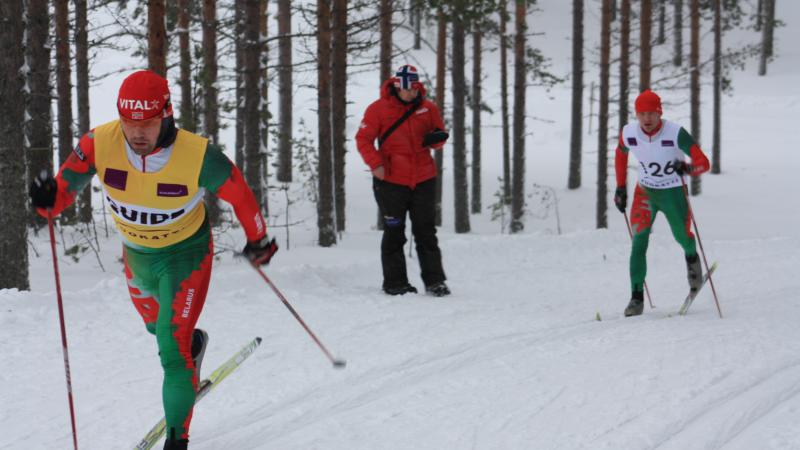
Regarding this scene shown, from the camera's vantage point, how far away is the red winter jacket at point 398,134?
834 cm

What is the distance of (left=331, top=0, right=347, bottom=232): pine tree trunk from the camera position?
46.8ft

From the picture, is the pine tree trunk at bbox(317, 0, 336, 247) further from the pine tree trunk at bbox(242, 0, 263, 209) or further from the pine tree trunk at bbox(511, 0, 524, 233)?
the pine tree trunk at bbox(511, 0, 524, 233)

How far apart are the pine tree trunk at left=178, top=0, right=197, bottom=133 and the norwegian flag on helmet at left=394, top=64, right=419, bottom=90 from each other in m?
3.61

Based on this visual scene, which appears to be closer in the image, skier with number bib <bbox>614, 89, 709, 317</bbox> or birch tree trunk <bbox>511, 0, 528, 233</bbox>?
skier with number bib <bbox>614, 89, 709, 317</bbox>

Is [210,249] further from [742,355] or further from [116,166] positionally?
[742,355]

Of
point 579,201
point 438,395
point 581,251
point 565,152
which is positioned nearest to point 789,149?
point 565,152

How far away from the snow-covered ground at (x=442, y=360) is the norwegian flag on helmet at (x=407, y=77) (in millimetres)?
2142

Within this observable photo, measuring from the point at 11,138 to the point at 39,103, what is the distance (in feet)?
20.2

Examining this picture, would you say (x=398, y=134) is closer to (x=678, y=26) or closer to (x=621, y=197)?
(x=621, y=197)

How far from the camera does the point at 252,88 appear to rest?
1190 cm

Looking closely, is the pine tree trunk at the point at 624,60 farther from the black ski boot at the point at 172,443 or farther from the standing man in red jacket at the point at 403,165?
the black ski boot at the point at 172,443

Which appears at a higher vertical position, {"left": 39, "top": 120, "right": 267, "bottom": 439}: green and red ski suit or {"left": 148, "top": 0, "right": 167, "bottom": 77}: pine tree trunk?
{"left": 148, "top": 0, "right": 167, "bottom": 77}: pine tree trunk

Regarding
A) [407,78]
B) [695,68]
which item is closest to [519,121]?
[695,68]

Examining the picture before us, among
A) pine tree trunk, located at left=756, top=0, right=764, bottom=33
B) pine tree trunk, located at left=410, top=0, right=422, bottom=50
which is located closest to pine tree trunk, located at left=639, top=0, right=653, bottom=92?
pine tree trunk, located at left=410, top=0, right=422, bottom=50
